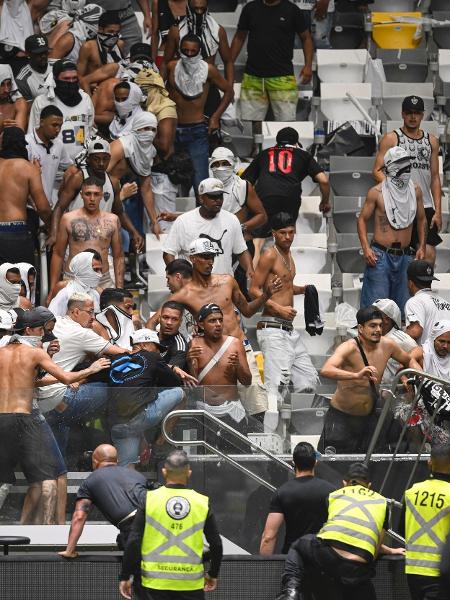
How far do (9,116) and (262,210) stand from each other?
2.65 meters

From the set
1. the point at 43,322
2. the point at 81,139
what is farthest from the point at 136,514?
the point at 81,139

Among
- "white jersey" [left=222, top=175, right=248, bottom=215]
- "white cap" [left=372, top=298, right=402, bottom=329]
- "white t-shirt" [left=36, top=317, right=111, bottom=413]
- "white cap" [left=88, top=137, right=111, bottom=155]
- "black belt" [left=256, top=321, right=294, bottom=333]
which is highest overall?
"white cap" [left=88, top=137, right=111, bottom=155]

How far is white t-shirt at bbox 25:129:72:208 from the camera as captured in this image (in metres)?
17.7

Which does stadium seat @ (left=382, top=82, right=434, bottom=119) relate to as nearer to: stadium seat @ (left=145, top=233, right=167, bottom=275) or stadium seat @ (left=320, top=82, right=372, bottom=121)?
stadium seat @ (left=320, top=82, right=372, bottom=121)

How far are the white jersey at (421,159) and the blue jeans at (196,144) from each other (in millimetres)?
1905

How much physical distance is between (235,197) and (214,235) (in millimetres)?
1100

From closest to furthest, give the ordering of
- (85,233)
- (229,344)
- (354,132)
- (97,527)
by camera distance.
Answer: (97,527)
(229,344)
(85,233)
(354,132)

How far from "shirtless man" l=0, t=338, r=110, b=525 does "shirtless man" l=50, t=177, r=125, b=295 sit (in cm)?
287

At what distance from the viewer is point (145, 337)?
14.6m

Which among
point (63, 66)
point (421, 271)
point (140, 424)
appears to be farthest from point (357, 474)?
point (63, 66)

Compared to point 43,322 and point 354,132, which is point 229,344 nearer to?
point 43,322

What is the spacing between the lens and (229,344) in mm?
14891

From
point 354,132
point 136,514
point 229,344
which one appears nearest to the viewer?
point 136,514

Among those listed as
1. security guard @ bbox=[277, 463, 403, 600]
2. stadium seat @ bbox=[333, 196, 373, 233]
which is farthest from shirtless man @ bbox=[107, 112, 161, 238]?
security guard @ bbox=[277, 463, 403, 600]
